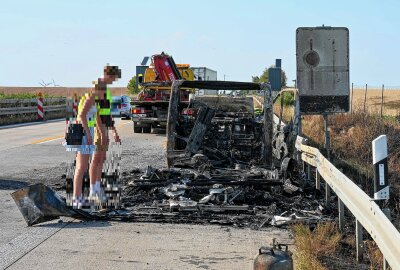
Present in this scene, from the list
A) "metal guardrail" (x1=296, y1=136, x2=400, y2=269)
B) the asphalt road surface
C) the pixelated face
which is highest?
the pixelated face

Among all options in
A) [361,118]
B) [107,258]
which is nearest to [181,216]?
[107,258]

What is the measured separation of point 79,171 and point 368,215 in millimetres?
4595

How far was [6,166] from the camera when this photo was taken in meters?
14.2

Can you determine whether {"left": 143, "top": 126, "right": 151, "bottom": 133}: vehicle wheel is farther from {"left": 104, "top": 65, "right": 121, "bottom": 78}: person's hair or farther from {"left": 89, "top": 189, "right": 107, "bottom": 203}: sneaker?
{"left": 104, "top": 65, "right": 121, "bottom": 78}: person's hair

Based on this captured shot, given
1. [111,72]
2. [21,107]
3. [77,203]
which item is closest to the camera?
[111,72]

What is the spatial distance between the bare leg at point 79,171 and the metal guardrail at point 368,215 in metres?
3.24

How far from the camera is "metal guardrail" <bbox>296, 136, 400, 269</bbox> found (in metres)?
4.92

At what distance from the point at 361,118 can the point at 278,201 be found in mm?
15718

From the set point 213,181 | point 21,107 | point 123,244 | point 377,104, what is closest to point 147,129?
point 21,107

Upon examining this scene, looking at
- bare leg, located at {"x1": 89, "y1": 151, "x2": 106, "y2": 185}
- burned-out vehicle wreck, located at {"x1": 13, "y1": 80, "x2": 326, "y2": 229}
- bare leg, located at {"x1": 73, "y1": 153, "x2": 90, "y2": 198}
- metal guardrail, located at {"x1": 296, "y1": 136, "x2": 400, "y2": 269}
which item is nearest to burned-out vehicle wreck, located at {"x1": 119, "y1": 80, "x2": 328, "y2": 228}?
burned-out vehicle wreck, located at {"x1": 13, "y1": 80, "x2": 326, "y2": 229}

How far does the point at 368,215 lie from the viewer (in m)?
5.95

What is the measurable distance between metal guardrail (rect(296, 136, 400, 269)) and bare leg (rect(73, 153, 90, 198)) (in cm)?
324

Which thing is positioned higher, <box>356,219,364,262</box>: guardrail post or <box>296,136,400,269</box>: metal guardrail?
<box>296,136,400,269</box>: metal guardrail

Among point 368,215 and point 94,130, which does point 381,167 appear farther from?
point 94,130
